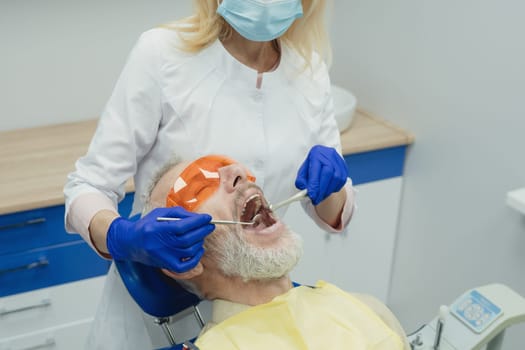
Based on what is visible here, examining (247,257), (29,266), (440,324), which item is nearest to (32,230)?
(29,266)

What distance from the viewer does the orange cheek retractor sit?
1.11 m

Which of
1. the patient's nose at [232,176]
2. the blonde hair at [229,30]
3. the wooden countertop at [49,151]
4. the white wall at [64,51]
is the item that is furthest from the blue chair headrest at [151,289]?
the white wall at [64,51]

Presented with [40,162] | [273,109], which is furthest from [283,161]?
[40,162]

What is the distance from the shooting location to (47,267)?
1.87 metres

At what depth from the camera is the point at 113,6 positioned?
2232mm

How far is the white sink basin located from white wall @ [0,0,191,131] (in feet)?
2.34

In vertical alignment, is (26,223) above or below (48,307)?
above

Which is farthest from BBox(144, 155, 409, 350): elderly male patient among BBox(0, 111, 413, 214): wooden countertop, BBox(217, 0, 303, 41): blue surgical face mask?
BBox(0, 111, 413, 214): wooden countertop

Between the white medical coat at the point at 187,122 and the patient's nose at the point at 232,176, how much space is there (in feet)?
0.39

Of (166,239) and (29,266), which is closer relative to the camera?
(166,239)

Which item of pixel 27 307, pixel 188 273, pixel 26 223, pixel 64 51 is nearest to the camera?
pixel 188 273

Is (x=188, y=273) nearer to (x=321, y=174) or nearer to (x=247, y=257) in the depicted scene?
(x=247, y=257)

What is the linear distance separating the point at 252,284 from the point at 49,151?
120 cm

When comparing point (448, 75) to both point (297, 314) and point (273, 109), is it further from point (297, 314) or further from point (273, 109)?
point (297, 314)
